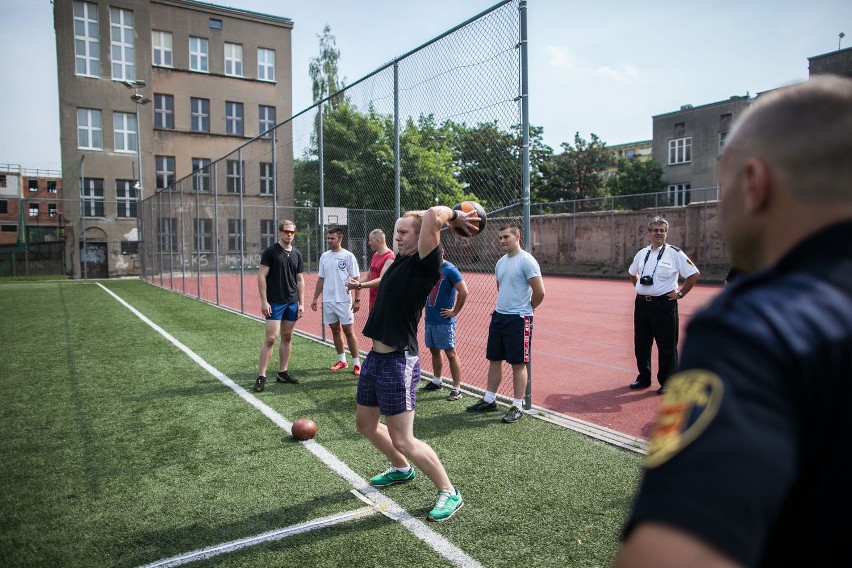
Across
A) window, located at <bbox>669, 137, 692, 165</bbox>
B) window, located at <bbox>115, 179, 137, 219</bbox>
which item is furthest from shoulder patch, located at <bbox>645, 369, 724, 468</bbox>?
window, located at <bbox>669, 137, 692, 165</bbox>

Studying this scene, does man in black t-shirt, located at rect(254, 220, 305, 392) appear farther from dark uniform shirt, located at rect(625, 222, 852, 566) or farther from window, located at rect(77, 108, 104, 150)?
window, located at rect(77, 108, 104, 150)

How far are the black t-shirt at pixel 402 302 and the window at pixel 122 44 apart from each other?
36.9 m

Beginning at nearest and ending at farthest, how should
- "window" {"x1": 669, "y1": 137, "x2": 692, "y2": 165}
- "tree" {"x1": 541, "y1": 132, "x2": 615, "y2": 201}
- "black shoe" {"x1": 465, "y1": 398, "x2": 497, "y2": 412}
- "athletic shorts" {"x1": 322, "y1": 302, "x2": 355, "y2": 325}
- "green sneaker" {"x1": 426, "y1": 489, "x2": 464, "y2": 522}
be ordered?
"green sneaker" {"x1": 426, "y1": 489, "x2": 464, "y2": 522} → "black shoe" {"x1": 465, "y1": 398, "x2": 497, "y2": 412} → "athletic shorts" {"x1": 322, "y1": 302, "x2": 355, "y2": 325} → "window" {"x1": 669, "y1": 137, "x2": 692, "y2": 165} → "tree" {"x1": 541, "y1": 132, "x2": 615, "y2": 201}

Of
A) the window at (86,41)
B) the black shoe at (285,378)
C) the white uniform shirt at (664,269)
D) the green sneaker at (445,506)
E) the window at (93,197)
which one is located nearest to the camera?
the green sneaker at (445,506)

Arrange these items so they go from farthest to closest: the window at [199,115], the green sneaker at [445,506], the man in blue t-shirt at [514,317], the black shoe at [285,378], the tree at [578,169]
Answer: the tree at [578,169] → the window at [199,115] → the black shoe at [285,378] → the man in blue t-shirt at [514,317] → the green sneaker at [445,506]

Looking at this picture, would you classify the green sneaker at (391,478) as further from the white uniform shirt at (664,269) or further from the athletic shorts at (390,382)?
the white uniform shirt at (664,269)

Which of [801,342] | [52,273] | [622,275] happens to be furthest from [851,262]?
[52,273]

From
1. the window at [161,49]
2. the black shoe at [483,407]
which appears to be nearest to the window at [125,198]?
the window at [161,49]

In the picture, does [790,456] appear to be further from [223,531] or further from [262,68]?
[262,68]

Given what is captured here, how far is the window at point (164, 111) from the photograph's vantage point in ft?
117

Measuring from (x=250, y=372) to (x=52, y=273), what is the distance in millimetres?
33038

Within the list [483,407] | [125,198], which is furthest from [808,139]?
[125,198]

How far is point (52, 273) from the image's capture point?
34719 mm

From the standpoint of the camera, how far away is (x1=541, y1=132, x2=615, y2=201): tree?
46375 millimetres
